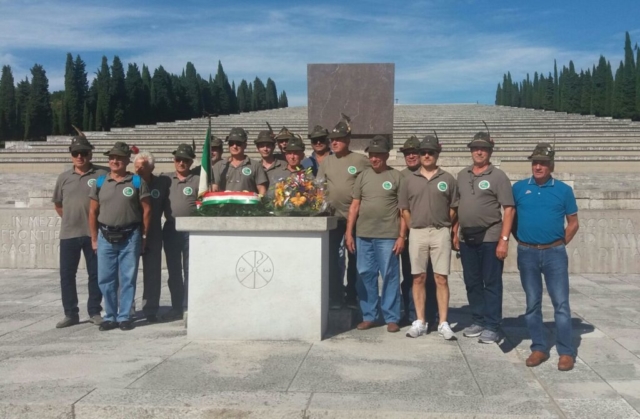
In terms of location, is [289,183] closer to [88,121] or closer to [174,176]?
[174,176]

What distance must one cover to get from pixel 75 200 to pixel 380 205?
3.12 metres

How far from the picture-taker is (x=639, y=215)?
432 inches

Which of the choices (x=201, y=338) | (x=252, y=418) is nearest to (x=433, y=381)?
(x=252, y=418)

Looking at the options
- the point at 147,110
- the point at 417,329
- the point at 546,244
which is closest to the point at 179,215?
the point at 417,329

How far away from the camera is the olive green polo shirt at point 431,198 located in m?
6.44

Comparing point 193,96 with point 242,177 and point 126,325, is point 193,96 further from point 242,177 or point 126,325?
point 126,325

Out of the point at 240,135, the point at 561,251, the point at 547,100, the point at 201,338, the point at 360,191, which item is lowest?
the point at 201,338

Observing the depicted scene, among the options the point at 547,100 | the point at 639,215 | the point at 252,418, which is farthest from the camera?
the point at 547,100

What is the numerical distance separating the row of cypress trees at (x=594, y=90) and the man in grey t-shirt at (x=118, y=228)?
51.7 metres

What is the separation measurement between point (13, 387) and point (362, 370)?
2471 millimetres

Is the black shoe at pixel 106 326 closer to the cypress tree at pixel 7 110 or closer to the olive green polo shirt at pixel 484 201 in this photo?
the olive green polo shirt at pixel 484 201

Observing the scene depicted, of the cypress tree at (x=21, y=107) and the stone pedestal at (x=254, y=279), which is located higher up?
the cypress tree at (x=21, y=107)

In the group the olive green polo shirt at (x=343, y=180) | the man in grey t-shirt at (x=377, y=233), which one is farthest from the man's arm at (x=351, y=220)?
the olive green polo shirt at (x=343, y=180)

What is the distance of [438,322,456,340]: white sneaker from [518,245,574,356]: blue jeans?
2.28 feet
